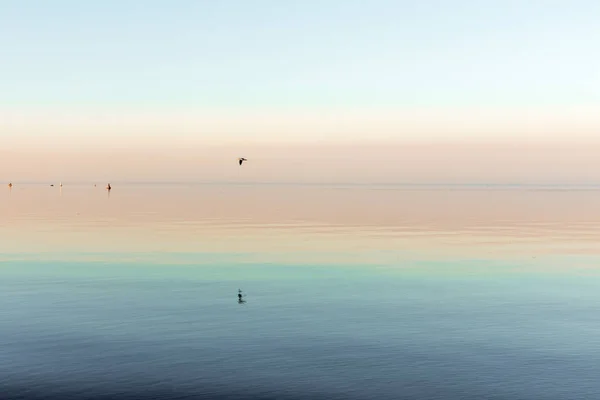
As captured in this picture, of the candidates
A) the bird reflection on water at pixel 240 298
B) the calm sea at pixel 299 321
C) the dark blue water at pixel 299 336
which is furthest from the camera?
the bird reflection on water at pixel 240 298

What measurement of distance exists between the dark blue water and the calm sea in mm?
95

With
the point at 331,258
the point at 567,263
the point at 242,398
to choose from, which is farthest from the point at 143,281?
the point at 567,263

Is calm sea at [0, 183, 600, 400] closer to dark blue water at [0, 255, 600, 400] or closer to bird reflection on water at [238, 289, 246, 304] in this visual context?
dark blue water at [0, 255, 600, 400]

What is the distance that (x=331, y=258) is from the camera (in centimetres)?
5578

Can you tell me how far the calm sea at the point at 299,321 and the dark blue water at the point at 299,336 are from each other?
0.10 m

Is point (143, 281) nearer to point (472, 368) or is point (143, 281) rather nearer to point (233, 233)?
point (472, 368)

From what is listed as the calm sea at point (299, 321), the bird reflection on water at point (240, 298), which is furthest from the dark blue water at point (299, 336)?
the bird reflection on water at point (240, 298)

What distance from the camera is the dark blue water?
2242cm

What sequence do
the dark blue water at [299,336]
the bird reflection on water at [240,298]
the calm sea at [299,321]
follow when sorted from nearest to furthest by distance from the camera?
the dark blue water at [299,336], the calm sea at [299,321], the bird reflection on water at [240,298]

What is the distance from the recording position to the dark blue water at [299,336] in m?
22.4

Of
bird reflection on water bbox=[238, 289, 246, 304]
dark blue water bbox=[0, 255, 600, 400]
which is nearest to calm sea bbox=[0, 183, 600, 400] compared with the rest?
dark blue water bbox=[0, 255, 600, 400]

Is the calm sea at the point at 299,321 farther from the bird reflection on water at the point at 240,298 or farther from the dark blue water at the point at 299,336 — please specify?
the bird reflection on water at the point at 240,298

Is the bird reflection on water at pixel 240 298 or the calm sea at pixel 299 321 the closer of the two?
the calm sea at pixel 299 321

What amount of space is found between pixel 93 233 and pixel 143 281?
3710cm
